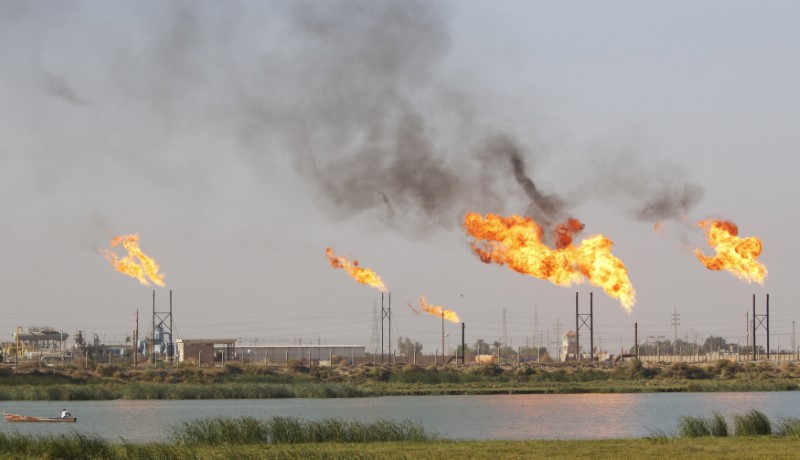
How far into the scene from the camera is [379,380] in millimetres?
151875

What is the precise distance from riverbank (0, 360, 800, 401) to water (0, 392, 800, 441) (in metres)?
5.35

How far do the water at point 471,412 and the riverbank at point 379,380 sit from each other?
5.35 m

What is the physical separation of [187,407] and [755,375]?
82668 mm

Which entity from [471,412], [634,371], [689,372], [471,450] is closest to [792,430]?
[471,450]

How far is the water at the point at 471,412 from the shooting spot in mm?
75000

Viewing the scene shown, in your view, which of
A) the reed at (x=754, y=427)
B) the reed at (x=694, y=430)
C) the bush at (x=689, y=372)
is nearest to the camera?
the reed at (x=694, y=430)

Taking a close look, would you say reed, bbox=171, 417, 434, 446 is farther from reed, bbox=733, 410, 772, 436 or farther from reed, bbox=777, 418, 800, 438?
reed, bbox=777, 418, 800, 438

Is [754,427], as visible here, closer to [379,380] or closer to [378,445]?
[378,445]

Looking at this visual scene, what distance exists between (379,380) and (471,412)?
58.3m

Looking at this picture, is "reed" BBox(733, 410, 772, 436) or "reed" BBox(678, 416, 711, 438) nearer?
"reed" BBox(678, 416, 711, 438)

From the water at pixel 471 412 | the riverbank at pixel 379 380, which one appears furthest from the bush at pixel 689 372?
the water at pixel 471 412

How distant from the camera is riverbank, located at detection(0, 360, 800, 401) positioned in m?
125

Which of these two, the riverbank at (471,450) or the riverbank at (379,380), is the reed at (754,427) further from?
the riverbank at (379,380)

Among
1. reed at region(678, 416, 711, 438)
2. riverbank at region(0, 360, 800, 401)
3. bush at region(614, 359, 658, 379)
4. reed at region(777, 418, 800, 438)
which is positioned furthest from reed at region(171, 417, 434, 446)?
bush at region(614, 359, 658, 379)
